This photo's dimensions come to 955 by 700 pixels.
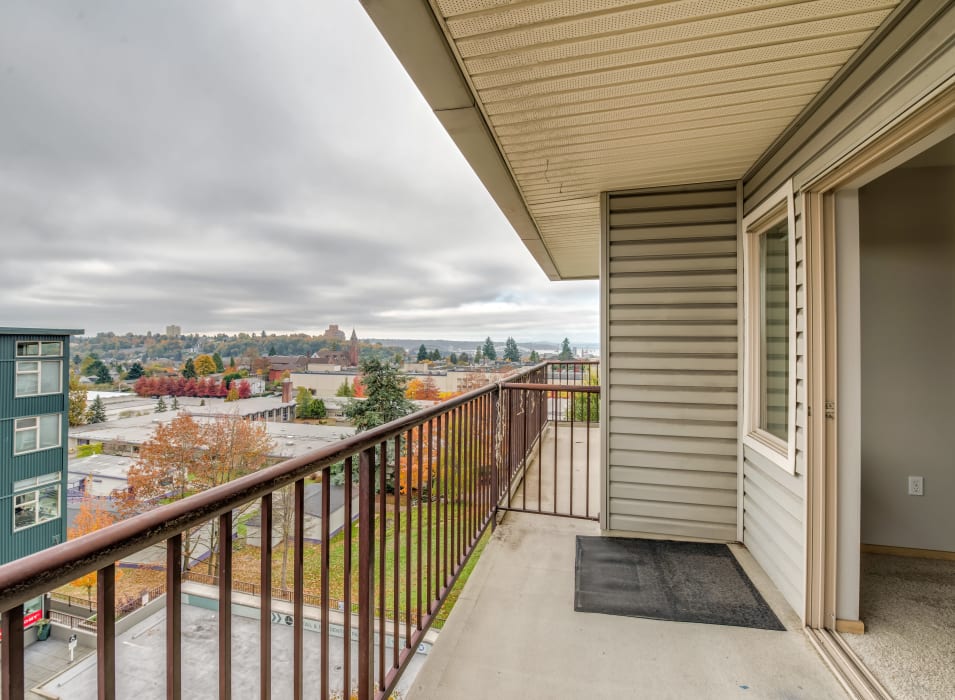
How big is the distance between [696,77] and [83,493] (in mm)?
3147

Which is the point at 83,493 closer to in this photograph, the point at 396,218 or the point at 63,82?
the point at 63,82

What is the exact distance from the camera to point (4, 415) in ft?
5.65

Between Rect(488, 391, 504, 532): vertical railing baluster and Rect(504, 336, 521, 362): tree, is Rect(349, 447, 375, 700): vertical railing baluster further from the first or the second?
Rect(504, 336, 521, 362): tree

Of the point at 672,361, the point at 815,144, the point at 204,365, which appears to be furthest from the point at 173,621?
the point at 672,361

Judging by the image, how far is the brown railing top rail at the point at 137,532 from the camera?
52 centimetres

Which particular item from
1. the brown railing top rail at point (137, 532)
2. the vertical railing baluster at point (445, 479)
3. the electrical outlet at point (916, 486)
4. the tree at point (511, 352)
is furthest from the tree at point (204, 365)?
the electrical outlet at point (916, 486)

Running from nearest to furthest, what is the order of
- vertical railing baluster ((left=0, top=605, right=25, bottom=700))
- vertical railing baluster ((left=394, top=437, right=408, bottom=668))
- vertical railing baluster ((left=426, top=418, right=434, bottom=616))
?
vertical railing baluster ((left=0, top=605, right=25, bottom=700))
vertical railing baluster ((left=394, top=437, right=408, bottom=668))
vertical railing baluster ((left=426, top=418, right=434, bottom=616))

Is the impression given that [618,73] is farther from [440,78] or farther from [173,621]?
[173,621]

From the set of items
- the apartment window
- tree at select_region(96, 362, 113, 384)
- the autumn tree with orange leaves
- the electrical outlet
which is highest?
tree at select_region(96, 362, 113, 384)

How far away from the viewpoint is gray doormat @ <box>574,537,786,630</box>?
2.06 meters

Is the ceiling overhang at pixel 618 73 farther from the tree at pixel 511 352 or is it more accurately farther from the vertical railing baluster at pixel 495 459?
the tree at pixel 511 352

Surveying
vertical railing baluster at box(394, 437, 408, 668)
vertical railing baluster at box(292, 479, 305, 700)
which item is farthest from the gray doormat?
→ vertical railing baluster at box(292, 479, 305, 700)

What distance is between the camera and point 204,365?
111 inches

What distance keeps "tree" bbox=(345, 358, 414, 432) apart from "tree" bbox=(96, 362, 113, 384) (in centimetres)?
116
